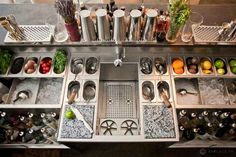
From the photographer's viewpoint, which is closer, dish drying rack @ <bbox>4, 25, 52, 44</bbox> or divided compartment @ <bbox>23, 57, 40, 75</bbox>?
dish drying rack @ <bbox>4, 25, 52, 44</bbox>

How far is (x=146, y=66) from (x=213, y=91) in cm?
53

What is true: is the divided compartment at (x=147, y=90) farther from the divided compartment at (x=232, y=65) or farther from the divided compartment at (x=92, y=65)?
the divided compartment at (x=232, y=65)

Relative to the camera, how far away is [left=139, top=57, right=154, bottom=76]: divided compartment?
76.6 inches

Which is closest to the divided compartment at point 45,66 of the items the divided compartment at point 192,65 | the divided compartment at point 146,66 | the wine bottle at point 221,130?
the divided compartment at point 146,66

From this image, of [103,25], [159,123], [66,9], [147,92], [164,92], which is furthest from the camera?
[147,92]

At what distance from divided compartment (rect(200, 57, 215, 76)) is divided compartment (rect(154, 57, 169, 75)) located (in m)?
0.26

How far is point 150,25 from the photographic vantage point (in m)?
1.63

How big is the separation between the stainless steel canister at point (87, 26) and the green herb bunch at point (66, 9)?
0.06 metres

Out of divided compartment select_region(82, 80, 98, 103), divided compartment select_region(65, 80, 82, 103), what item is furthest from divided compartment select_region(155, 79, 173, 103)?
divided compartment select_region(65, 80, 82, 103)

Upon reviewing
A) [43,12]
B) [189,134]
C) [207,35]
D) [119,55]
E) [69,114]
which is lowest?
[189,134]

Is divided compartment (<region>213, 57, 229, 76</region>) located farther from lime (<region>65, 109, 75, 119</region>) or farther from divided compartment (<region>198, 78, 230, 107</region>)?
lime (<region>65, 109, 75, 119</region>)

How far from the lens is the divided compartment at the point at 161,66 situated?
1.93 metres

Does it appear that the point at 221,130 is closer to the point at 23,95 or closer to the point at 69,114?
the point at 69,114

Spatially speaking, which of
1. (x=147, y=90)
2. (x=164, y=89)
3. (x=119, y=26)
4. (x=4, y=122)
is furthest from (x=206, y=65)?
(x=4, y=122)
